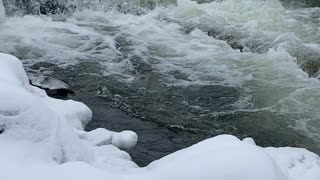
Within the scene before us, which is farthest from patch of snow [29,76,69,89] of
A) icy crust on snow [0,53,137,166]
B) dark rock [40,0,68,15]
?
dark rock [40,0,68,15]

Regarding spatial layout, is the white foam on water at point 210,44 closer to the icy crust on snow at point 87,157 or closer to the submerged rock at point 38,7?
the submerged rock at point 38,7

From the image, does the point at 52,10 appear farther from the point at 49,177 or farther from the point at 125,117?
the point at 49,177

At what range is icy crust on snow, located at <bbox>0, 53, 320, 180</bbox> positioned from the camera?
3529 mm

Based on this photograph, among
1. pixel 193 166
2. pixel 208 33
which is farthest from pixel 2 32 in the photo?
pixel 193 166

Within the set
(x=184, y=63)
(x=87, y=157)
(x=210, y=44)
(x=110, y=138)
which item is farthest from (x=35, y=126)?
(x=210, y=44)

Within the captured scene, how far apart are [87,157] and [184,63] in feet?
14.2

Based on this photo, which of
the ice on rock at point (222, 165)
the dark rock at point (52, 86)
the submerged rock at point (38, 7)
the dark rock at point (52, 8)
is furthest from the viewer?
the dark rock at point (52, 8)

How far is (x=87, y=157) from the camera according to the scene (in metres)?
4.51

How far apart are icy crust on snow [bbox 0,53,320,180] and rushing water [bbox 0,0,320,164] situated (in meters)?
1.23

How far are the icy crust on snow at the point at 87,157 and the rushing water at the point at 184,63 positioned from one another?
48.3 inches

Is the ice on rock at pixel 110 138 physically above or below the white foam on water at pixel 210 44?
above

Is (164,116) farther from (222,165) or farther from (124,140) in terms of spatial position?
(222,165)

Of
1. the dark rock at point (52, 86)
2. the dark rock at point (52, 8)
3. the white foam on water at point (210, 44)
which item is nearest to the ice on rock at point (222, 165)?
the white foam on water at point (210, 44)

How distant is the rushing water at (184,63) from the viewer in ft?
21.1
